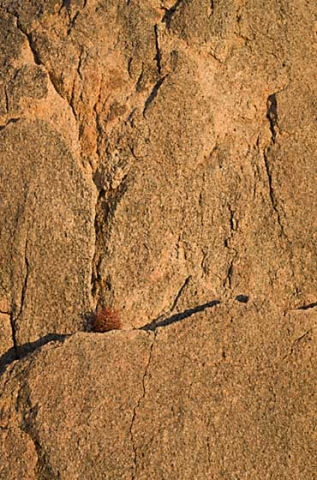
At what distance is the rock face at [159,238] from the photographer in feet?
36.2

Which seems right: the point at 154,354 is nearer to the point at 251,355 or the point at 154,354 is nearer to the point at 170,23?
the point at 251,355

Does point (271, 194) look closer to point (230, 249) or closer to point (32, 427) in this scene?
point (230, 249)

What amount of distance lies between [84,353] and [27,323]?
1.80 m

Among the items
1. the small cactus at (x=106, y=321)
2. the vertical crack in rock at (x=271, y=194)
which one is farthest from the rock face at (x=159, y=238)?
the small cactus at (x=106, y=321)

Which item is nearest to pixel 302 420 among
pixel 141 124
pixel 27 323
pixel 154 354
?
pixel 154 354

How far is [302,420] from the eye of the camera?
1102cm

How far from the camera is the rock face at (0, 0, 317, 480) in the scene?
1105 cm

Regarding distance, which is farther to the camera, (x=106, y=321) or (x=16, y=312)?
(x=16, y=312)

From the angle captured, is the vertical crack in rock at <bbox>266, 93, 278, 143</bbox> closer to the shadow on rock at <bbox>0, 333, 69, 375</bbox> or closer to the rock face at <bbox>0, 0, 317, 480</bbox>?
the rock face at <bbox>0, 0, 317, 480</bbox>

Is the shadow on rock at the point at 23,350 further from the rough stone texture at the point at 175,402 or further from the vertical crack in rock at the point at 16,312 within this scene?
the rough stone texture at the point at 175,402

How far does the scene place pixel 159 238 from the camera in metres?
13.1

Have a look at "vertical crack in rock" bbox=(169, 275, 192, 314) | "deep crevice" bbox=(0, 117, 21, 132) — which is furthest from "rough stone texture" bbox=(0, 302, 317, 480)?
"deep crevice" bbox=(0, 117, 21, 132)

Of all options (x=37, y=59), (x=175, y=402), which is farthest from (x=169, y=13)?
(x=175, y=402)

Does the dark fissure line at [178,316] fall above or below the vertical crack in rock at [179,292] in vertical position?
below
